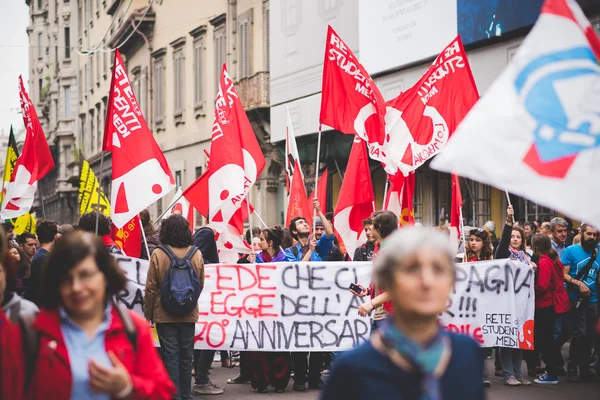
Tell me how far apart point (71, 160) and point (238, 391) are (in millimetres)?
58177

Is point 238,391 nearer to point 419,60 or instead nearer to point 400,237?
point 400,237

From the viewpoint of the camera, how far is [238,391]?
10.0 meters

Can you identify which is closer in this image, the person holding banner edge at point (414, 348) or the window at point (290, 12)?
the person holding banner edge at point (414, 348)

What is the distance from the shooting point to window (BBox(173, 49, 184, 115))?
35406 mm

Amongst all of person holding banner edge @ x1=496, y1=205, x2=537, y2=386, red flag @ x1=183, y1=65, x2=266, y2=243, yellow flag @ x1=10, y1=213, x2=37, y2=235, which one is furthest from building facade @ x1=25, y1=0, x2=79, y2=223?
person holding banner edge @ x1=496, y1=205, x2=537, y2=386

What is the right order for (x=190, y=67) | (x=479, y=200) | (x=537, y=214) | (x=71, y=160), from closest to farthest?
(x=537, y=214) → (x=479, y=200) → (x=190, y=67) → (x=71, y=160)

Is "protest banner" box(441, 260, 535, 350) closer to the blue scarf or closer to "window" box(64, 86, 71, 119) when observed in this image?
the blue scarf

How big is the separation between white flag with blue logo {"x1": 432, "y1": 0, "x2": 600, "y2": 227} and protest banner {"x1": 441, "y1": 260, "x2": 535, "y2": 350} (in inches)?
223

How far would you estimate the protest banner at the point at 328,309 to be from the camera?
A: 32.4 ft

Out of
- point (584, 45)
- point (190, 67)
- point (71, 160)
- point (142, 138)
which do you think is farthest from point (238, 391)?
point (71, 160)

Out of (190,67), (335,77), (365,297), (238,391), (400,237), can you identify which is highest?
(190,67)

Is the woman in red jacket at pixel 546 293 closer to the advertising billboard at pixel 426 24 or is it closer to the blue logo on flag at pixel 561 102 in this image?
the advertising billboard at pixel 426 24

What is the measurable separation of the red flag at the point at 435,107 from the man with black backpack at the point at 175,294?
336 centimetres

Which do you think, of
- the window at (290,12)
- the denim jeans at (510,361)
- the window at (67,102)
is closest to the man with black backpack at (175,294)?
the denim jeans at (510,361)
